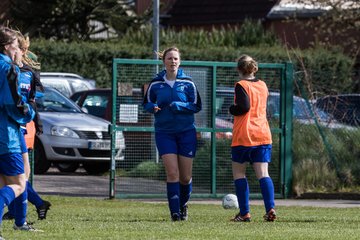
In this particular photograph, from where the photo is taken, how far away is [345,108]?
65.0ft

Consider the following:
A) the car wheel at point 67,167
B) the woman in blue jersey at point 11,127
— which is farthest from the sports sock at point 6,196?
the car wheel at point 67,167

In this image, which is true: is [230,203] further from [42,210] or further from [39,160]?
[39,160]

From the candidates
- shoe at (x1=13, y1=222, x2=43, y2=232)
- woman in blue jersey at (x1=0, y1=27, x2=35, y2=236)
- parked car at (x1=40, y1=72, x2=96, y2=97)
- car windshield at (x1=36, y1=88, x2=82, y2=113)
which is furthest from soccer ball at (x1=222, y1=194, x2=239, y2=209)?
parked car at (x1=40, y1=72, x2=96, y2=97)

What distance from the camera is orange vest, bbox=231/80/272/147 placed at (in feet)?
44.6

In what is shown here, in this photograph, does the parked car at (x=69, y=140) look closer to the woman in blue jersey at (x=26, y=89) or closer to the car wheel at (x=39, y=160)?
the car wheel at (x=39, y=160)

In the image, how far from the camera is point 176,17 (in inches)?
1690

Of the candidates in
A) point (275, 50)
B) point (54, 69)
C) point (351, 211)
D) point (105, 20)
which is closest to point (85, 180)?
point (351, 211)

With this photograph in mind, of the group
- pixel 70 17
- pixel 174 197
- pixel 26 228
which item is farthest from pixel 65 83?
pixel 26 228

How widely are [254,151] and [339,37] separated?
24828 mm

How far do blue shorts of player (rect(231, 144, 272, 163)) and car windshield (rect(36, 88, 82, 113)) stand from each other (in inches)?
358

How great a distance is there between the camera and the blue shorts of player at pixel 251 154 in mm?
13617

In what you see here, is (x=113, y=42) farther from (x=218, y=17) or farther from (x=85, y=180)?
(x=85, y=180)

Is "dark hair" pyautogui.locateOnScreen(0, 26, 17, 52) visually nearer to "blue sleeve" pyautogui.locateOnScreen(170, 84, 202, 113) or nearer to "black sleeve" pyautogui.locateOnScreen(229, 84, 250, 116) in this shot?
"blue sleeve" pyautogui.locateOnScreen(170, 84, 202, 113)

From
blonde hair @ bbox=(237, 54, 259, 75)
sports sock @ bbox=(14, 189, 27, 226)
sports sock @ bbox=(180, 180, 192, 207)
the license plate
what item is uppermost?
blonde hair @ bbox=(237, 54, 259, 75)
